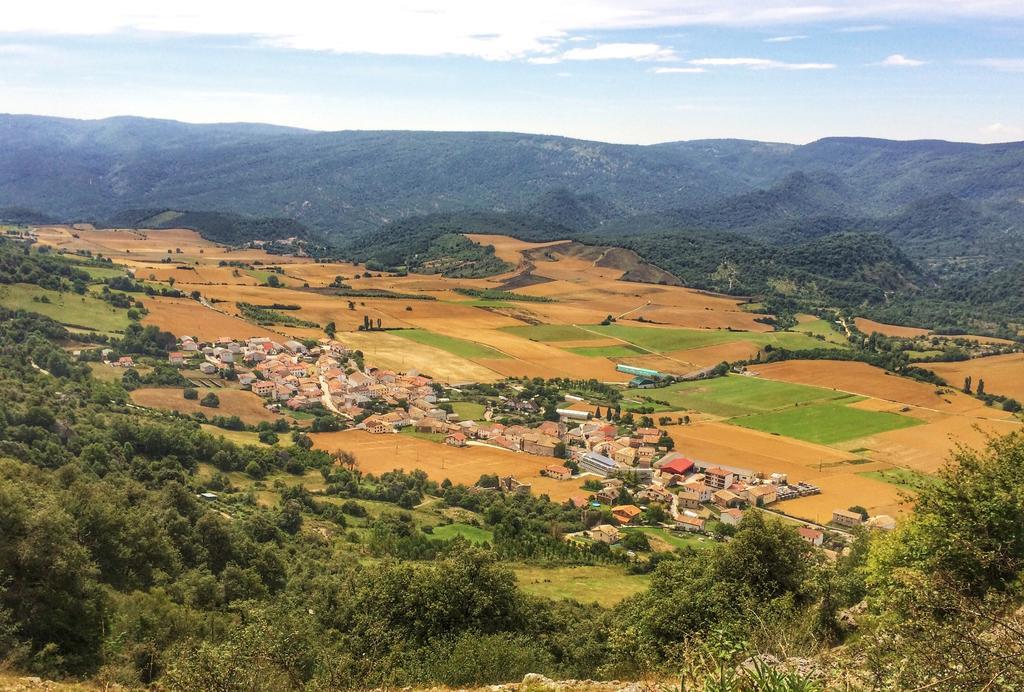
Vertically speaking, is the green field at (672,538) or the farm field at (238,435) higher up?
the farm field at (238,435)

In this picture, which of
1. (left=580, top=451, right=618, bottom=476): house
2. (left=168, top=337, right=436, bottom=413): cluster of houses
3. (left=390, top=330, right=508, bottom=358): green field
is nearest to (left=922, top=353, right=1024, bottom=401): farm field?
(left=580, top=451, right=618, bottom=476): house

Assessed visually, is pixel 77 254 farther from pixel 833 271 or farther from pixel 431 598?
pixel 833 271

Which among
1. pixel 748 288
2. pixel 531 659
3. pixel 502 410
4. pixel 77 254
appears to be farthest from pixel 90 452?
pixel 748 288

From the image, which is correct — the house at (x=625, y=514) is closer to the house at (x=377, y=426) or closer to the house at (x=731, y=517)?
the house at (x=731, y=517)

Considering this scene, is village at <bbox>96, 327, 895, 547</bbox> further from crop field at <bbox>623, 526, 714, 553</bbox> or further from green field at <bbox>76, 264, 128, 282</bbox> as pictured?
green field at <bbox>76, 264, 128, 282</bbox>

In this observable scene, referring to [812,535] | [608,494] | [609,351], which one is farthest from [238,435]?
Answer: [609,351]

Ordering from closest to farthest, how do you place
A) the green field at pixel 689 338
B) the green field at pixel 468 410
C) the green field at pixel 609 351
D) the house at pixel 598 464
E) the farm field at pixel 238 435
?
1. the farm field at pixel 238 435
2. the house at pixel 598 464
3. the green field at pixel 468 410
4. the green field at pixel 609 351
5. the green field at pixel 689 338

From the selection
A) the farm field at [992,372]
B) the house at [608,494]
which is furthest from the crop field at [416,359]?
the farm field at [992,372]

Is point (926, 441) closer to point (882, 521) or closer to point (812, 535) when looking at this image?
point (882, 521)
